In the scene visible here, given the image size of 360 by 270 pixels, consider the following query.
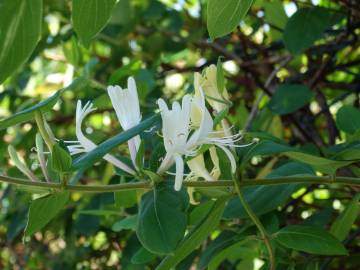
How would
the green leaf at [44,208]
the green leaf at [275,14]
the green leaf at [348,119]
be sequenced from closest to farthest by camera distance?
the green leaf at [44,208]
the green leaf at [348,119]
the green leaf at [275,14]

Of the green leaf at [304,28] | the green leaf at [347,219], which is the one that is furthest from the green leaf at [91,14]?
the green leaf at [304,28]

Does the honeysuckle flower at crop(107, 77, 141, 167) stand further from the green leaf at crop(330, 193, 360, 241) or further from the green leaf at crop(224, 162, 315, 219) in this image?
the green leaf at crop(330, 193, 360, 241)

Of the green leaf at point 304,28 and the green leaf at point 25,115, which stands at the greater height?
the green leaf at point 25,115

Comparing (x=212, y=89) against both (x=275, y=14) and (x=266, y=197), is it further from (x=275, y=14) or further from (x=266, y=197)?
(x=275, y=14)

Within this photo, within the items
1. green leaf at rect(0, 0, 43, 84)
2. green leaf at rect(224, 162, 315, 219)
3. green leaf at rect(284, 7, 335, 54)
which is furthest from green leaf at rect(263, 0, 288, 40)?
green leaf at rect(0, 0, 43, 84)

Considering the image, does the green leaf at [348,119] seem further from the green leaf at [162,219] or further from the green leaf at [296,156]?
the green leaf at [162,219]

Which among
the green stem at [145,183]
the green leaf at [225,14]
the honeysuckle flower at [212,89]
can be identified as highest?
the green leaf at [225,14]

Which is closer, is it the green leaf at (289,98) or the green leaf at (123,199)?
the green leaf at (123,199)
